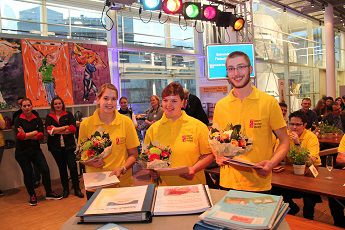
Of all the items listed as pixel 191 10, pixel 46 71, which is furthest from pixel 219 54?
pixel 46 71

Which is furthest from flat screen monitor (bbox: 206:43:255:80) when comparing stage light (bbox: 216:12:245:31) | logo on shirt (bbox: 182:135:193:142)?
logo on shirt (bbox: 182:135:193:142)

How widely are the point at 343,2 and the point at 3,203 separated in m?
12.5

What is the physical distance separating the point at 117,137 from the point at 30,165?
3.56 m

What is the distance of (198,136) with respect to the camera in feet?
7.53

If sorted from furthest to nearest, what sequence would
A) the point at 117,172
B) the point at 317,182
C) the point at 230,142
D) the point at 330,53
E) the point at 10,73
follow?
1. the point at 330,53
2. the point at 10,73
3. the point at 317,182
4. the point at 117,172
5. the point at 230,142

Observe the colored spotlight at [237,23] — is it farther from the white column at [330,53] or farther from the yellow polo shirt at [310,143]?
the white column at [330,53]

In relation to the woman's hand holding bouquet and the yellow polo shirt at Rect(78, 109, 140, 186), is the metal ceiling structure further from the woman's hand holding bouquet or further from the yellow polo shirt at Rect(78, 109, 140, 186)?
the woman's hand holding bouquet

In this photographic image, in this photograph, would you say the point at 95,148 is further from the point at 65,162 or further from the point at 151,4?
the point at 151,4

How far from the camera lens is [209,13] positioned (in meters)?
7.03

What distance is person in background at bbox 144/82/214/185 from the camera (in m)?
2.24

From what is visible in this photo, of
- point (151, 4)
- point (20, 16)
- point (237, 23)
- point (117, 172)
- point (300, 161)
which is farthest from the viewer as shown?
point (237, 23)

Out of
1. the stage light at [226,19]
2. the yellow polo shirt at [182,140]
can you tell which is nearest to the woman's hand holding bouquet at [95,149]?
the yellow polo shirt at [182,140]

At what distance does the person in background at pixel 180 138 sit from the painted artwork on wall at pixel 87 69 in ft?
17.8

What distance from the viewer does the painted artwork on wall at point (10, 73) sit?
20.8 feet
